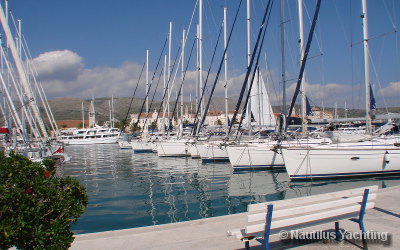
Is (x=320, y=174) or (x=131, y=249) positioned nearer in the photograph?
(x=131, y=249)

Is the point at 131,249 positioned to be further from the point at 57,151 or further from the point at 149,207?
the point at 57,151

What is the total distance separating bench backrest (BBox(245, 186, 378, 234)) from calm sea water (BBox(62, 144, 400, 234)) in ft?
18.2

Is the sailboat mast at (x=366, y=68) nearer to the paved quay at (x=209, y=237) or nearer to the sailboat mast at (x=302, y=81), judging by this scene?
the sailboat mast at (x=302, y=81)

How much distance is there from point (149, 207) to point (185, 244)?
6.77 meters

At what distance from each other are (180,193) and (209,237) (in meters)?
8.95

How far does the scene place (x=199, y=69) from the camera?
1444 inches

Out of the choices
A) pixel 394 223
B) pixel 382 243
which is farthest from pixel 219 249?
pixel 394 223

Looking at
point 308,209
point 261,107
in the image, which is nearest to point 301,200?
point 308,209

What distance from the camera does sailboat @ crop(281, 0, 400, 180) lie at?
52.6ft

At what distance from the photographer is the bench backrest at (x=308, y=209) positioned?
490 centimetres

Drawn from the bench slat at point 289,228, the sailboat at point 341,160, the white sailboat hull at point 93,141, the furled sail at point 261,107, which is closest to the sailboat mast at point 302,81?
the sailboat at point 341,160

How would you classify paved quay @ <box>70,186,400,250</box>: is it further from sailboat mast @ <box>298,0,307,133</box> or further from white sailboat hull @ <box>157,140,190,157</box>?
white sailboat hull @ <box>157,140,190,157</box>

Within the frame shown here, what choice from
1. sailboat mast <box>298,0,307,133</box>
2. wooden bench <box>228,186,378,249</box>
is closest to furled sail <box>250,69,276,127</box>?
sailboat mast <box>298,0,307,133</box>

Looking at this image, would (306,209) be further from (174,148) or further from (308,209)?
(174,148)
